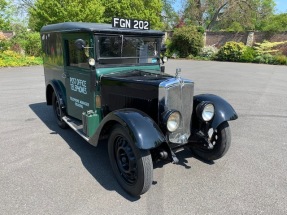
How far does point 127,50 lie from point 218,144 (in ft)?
6.68

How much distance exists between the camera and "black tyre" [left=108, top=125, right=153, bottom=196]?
2.70m

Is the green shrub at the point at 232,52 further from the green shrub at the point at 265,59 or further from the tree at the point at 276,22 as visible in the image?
the tree at the point at 276,22

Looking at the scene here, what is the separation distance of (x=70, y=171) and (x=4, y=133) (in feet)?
7.58

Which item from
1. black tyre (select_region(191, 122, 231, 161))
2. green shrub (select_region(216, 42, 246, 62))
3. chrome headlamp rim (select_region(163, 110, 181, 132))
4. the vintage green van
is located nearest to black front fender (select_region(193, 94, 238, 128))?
the vintage green van

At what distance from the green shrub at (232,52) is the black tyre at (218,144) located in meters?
18.8

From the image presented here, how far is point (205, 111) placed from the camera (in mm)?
3328

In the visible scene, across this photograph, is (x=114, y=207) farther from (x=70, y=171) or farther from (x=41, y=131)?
(x=41, y=131)

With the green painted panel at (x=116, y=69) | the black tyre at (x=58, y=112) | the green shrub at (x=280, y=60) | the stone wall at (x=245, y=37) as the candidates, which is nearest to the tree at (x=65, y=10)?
the stone wall at (x=245, y=37)

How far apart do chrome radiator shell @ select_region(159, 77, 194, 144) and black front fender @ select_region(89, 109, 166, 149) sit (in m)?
0.35

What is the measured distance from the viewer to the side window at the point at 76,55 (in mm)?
3850

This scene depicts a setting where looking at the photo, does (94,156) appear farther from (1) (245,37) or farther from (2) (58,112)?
(1) (245,37)

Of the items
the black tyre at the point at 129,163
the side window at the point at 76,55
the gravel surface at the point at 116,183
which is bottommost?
the gravel surface at the point at 116,183

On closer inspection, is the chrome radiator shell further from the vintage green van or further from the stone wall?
the stone wall

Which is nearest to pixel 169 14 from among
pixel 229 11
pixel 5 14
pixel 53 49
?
pixel 229 11
